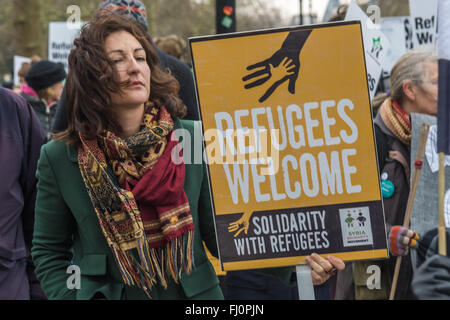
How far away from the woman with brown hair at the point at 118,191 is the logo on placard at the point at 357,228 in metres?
0.58

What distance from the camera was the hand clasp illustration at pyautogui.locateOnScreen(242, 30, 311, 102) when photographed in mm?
2705

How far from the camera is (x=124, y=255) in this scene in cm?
274

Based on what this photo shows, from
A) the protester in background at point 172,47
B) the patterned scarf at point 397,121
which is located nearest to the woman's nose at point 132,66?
the patterned scarf at point 397,121

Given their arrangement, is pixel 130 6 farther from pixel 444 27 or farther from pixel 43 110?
pixel 43 110

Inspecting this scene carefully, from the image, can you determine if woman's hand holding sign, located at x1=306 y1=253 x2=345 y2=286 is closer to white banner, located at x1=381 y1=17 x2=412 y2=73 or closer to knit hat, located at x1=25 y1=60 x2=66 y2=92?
knit hat, located at x1=25 y1=60 x2=66 y2=92

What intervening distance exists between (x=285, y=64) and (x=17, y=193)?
153 centimetres

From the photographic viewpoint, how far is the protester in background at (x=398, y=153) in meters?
3.99

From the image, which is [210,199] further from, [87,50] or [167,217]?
[87,50]

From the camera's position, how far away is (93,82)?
2809 millimetres

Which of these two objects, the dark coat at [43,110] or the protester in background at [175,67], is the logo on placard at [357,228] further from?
the dark coat at [43,110]

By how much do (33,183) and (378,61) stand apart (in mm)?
2027
